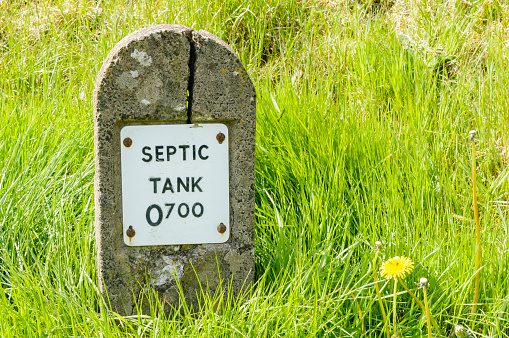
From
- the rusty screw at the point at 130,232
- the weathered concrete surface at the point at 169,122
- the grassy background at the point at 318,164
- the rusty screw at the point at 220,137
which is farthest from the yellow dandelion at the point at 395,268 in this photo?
the rusty screw at the point at 130,232

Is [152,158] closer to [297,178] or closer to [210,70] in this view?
[210,70]

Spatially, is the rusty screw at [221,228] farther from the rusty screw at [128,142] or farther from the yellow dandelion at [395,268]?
the yellow dandelion at [395,268]

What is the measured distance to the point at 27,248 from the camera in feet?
6.70

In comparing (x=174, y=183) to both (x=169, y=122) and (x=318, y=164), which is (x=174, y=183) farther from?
(x=318, y=164)

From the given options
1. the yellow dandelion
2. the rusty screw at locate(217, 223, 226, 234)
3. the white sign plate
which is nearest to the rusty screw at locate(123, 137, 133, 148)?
the white sign plate

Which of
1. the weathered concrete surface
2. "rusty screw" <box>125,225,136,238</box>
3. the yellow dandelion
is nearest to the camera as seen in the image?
the yellow dandelion

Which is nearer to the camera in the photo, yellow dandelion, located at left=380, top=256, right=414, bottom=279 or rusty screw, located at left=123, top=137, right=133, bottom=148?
yellow dandelion, located at left=380, top=256, right=414, bottom=279

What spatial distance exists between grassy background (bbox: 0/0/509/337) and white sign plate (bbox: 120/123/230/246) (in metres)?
0.25

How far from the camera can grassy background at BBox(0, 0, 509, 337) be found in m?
1.84

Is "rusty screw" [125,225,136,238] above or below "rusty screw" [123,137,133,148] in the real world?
below

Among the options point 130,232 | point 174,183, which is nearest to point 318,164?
point 174,183

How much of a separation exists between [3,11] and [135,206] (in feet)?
8.65

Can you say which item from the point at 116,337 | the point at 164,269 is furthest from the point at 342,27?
the point at 116,337

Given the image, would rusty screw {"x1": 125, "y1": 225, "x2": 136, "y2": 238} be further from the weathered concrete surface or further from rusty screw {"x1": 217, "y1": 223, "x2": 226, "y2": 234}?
rusty screw {"x1": 217, "y1": 223, "x2": 226, "y2": 234}
